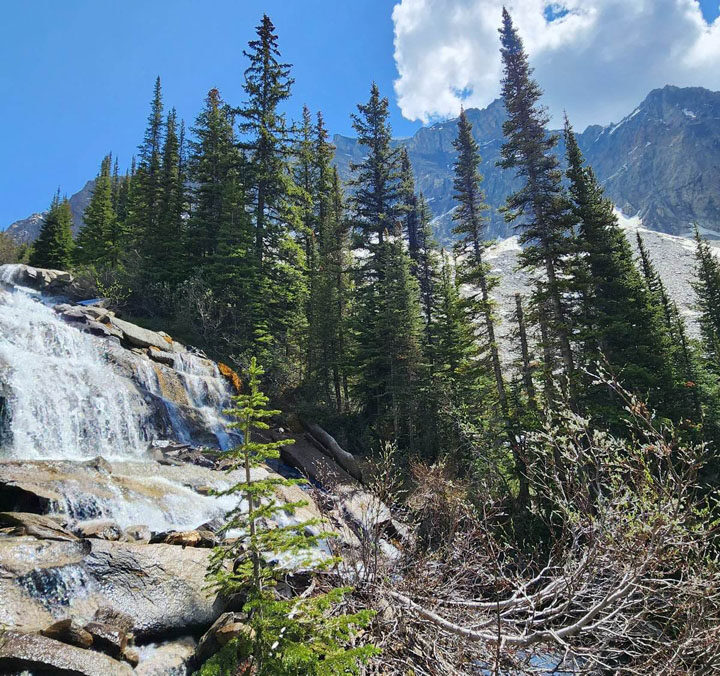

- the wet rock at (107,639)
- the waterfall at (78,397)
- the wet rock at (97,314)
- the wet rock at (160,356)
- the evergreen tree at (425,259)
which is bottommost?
the wet rock at (107,639)

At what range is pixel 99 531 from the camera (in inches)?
275

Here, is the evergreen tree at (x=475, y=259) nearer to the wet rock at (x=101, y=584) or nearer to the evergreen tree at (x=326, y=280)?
the evergreen tree at (x=326, y=280)

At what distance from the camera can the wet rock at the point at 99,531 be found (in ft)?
22.5

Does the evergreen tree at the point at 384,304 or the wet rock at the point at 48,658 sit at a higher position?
the evergreen tree at the point at 384,304

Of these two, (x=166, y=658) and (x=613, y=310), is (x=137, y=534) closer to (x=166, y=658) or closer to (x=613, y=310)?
(x=166, y=658)

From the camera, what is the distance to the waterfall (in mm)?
10875

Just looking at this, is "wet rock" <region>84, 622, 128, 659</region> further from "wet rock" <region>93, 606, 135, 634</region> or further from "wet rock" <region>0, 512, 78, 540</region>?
"wet rock" <region>0, 512, 78, 540</region>

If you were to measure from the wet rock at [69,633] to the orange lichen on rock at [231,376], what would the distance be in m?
14.3

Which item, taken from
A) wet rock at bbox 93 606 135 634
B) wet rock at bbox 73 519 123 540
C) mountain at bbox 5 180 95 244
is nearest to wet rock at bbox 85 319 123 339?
A: wet rock at bbox 73 519 123 540

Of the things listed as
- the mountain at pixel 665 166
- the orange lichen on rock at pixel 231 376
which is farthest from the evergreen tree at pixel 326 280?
the mountain at pixel 665 166

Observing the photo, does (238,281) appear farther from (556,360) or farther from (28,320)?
(556,360)

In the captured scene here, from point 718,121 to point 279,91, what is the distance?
186 m

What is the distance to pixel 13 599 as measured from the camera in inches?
194

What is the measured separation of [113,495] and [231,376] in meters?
10.5
